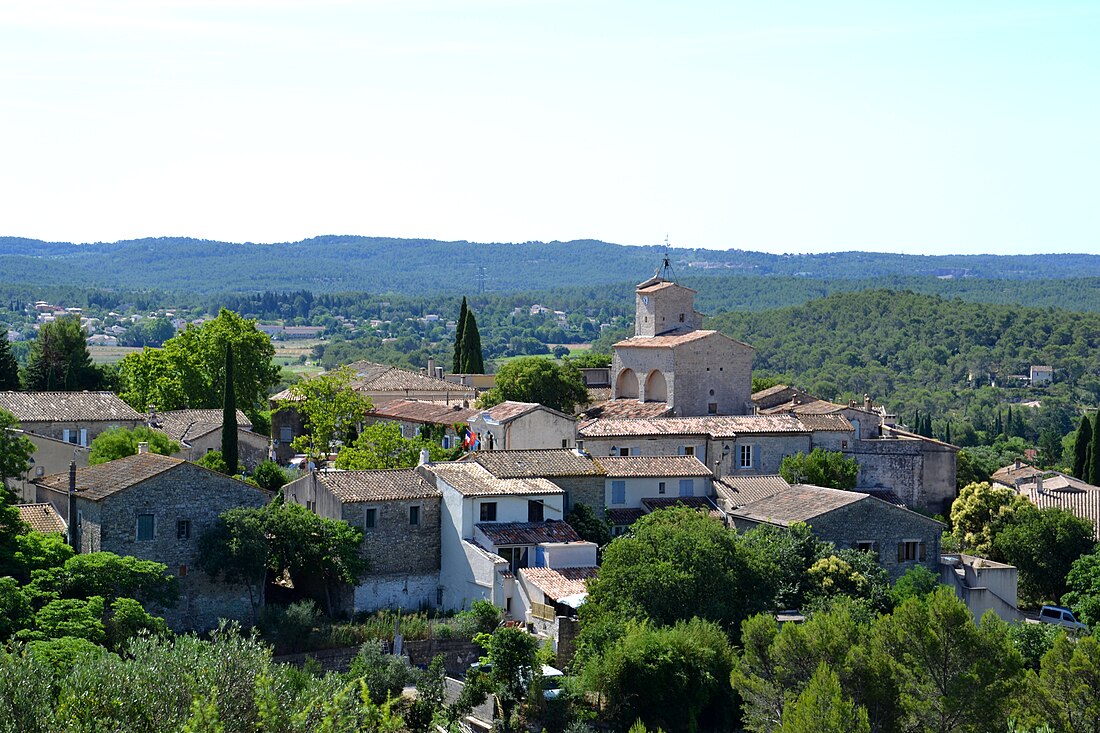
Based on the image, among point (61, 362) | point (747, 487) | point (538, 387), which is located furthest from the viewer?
point (61, 362)

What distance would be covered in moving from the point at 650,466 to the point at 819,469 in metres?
6.40

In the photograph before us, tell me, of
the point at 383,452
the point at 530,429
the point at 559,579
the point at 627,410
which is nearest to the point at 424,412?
Answer: the point at 627,410

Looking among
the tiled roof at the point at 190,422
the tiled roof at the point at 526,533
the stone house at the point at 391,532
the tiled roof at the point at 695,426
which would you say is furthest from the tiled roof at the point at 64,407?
the tiled roof at the point at 526,533

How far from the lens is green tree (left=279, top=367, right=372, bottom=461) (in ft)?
196

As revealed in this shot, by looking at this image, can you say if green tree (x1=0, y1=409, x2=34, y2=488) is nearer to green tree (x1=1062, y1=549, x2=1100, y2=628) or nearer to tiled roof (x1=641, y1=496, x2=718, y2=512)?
tiled roof (x1=641, y1=496, x2=718, y2=512)

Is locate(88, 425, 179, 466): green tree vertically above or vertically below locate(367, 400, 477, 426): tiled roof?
above

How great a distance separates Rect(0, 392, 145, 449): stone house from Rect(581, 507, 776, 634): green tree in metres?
23.5

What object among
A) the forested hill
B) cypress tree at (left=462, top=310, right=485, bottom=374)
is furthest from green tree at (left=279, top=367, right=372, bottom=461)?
the forested hill

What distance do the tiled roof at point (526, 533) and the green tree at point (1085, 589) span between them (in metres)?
15.1

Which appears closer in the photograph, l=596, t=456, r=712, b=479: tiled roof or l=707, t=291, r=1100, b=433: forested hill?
l=596, t=456, r=712, b=479: tiled roof

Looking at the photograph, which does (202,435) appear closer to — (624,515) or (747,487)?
(624,515)

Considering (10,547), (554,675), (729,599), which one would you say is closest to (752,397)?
(729,599)

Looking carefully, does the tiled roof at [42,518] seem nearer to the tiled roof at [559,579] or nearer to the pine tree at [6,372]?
the tiled roof at [559,579]

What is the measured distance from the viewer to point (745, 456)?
5338 cm
